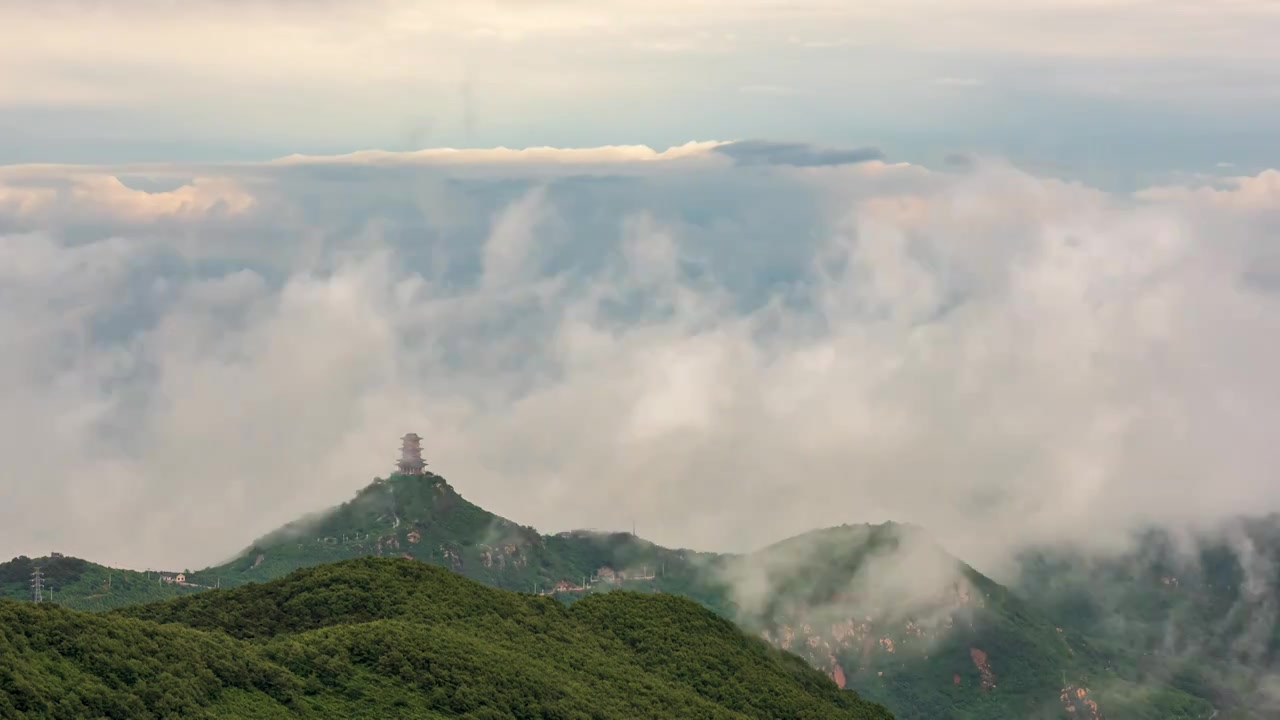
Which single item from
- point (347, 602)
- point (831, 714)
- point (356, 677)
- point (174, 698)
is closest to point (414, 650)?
point (356, 677)

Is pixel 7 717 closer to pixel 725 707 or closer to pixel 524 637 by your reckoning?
pixel 524 637

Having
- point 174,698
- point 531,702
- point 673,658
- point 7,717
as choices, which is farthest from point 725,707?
point 7,717

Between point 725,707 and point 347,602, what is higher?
point 347,602

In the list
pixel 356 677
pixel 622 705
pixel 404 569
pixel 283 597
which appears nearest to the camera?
pixel 356 677

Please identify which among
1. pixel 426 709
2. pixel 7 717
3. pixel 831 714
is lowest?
pixel 831 714

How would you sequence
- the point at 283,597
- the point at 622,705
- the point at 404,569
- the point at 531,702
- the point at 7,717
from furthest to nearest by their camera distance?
the point at 404,569 < the point at 283,597 < the point at 622,705 < the point at 531,702 < the point at 7,717

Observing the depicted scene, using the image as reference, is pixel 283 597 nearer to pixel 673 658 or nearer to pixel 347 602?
pixel 347 602

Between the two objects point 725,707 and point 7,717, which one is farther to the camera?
point 725,707
